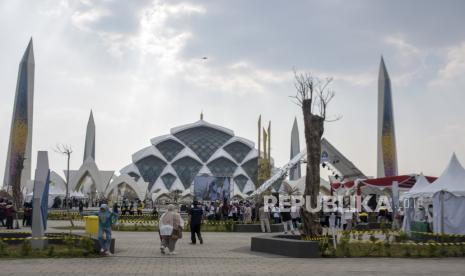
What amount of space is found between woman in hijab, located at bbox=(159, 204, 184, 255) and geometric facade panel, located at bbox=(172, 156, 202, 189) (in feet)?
262

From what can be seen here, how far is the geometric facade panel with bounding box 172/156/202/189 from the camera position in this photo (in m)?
94.2

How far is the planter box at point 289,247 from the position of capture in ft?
41.4

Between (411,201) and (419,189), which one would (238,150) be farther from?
(419,189)

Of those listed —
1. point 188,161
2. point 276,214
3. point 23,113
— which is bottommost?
point 276,214

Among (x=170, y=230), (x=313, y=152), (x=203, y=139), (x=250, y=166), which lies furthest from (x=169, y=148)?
(x=170, y=230)

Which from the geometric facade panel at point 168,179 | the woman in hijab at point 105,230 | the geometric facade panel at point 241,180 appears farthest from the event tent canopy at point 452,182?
the geometric facade panel at point 168,179

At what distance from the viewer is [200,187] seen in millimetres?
40812

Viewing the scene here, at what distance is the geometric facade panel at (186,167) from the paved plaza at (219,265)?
80742mm

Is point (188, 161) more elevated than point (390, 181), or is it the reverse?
point (188, 161)

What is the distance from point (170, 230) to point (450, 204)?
30.9ft

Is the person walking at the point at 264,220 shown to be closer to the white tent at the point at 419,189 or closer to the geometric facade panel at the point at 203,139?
the white tent at the point at 419,189

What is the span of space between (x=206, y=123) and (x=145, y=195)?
32.7 m

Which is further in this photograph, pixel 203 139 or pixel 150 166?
pixel 203 139

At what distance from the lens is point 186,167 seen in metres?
94.9
